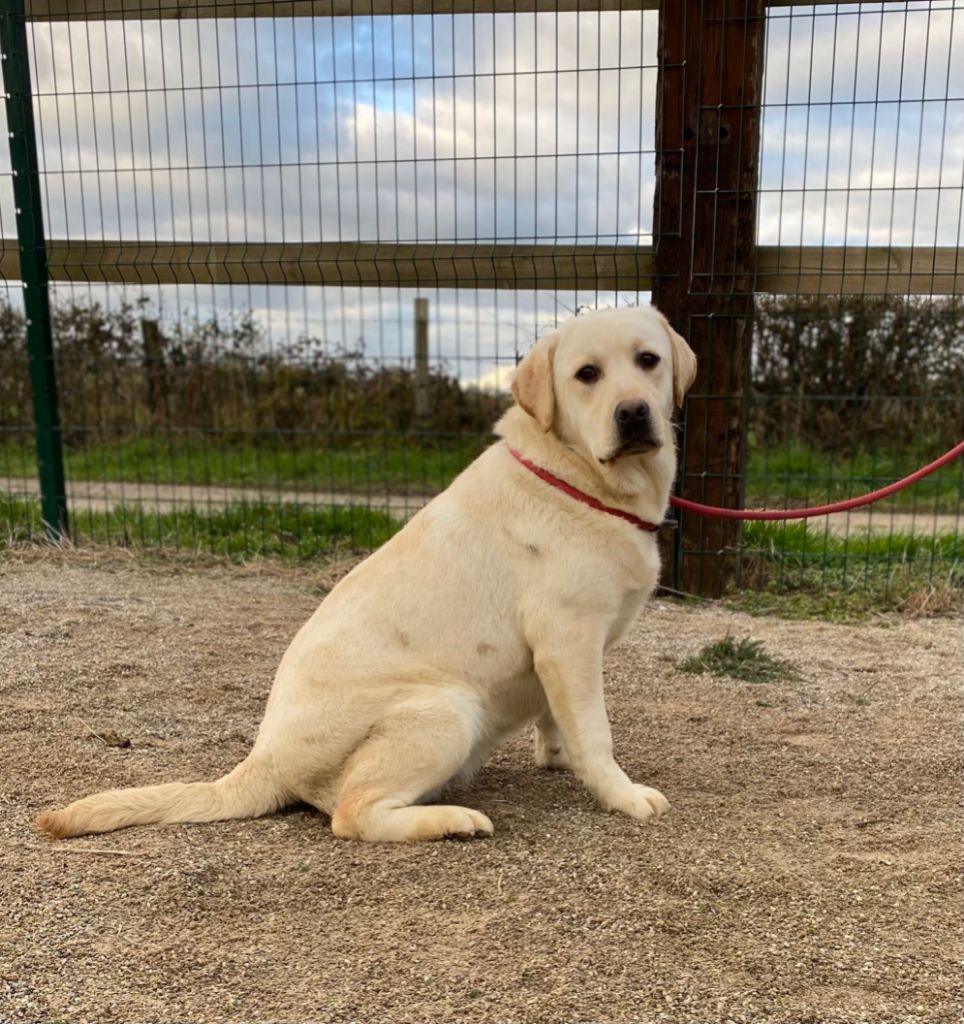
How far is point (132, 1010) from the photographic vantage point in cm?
179

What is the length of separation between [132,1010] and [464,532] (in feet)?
4.76

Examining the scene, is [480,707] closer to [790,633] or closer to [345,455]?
[790,633]

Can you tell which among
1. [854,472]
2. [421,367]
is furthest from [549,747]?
[421,367]

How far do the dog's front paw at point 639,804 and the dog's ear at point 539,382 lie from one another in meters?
1.07

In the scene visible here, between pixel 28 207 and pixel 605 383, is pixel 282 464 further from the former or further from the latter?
pixel 605 383

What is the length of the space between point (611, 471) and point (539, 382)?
1.09 ft

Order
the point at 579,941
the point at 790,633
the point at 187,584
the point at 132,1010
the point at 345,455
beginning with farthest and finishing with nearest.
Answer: the point at 345,455 → the point at 187,584 → the point at 790,633 → the point at 579,941 → the point at 132,1010

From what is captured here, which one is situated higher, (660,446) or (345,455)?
(660,446)

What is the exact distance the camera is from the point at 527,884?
224 centimetres

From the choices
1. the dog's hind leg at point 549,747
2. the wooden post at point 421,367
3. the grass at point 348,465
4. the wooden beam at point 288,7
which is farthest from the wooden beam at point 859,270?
the wooden post at point 421,367

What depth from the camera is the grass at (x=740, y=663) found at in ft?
13.3

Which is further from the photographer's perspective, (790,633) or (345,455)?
(345,455)

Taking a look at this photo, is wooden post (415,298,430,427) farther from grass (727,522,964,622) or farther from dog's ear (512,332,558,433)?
dog's ear (512,332,558,433)

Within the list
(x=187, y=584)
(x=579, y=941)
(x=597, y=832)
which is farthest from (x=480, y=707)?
(x=187, y=584)
